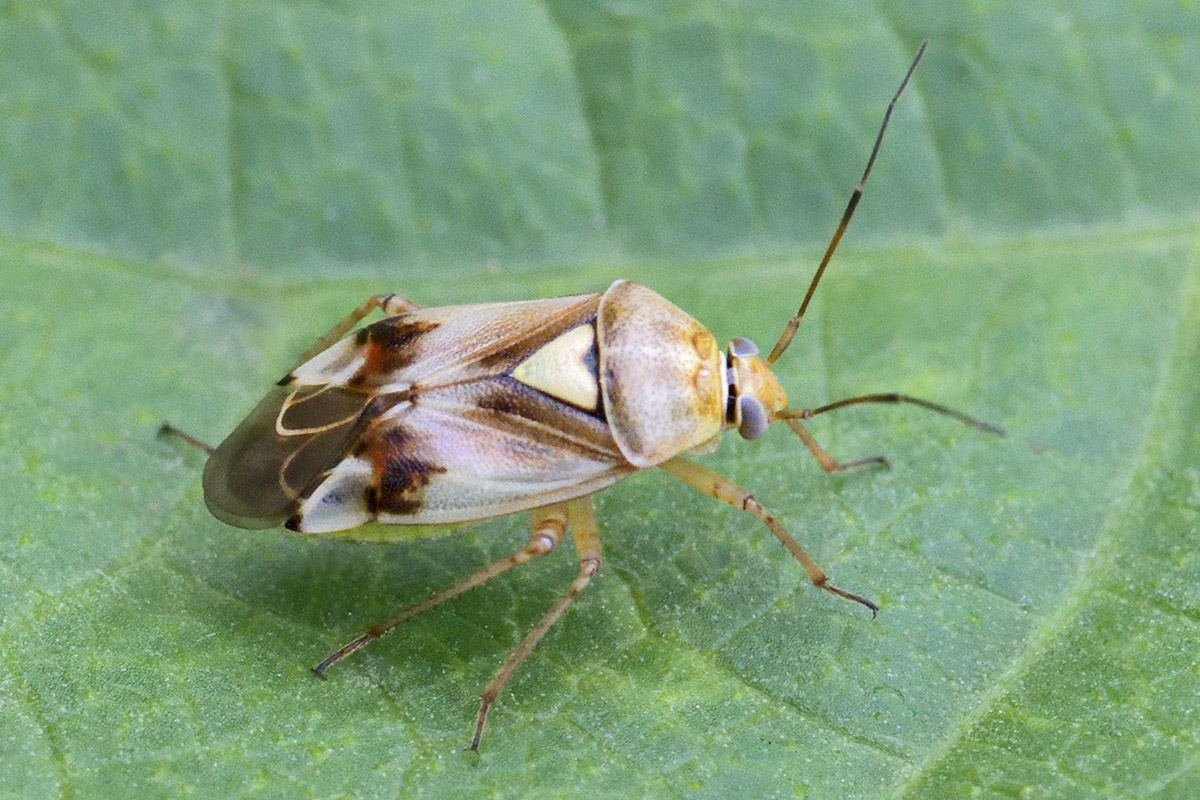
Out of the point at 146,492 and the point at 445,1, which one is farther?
the point at 445,1

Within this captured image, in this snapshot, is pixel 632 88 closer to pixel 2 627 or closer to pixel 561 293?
pixel 561 293

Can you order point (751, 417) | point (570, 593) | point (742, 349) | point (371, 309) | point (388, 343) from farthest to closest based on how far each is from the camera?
point (371, 309)
point (742, 349)
point (751, 417)
point (388, 343)
point (570, 593)

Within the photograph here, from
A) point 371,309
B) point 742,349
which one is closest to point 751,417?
point 742,349

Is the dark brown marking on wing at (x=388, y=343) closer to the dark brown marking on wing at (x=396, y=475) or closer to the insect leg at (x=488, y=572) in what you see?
the dark brown marking on wing at (x=396, y=475)

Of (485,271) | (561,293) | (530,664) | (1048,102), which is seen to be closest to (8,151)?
(485,271)

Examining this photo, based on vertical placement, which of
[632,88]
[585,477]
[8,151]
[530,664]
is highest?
[632,88]

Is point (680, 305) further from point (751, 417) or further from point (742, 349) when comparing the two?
point (751, 417)

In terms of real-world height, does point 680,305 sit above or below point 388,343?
below

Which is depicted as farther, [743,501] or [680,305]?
[680,305]

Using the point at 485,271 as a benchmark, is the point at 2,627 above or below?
below
